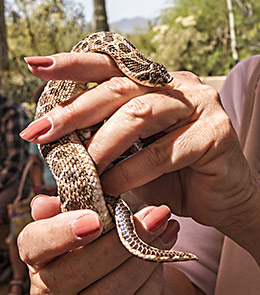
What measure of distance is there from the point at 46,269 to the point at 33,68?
2.26 ft

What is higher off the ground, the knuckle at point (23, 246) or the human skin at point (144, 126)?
the human skin at point (144, 126)

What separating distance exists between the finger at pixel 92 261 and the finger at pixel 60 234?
0.06 meters

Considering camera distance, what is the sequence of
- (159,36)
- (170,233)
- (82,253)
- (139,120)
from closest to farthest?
(139,120), (82,253), (170,233), (159,36)

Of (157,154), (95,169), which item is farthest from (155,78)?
(95,169)

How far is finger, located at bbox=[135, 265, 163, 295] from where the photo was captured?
1278 millimetres

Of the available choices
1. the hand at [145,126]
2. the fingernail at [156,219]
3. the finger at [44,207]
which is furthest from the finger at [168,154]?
the finger at [44,207]

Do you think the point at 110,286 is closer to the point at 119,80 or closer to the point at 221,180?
the point at 221,180

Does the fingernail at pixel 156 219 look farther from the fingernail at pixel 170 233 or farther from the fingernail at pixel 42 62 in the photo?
the fingernail at pixel 42 62

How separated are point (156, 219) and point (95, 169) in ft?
0.88

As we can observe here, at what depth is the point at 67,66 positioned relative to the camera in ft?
3.65

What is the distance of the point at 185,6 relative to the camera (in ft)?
41.4

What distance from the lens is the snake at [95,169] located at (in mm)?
1125

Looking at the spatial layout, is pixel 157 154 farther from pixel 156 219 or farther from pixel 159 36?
pixel 159 36

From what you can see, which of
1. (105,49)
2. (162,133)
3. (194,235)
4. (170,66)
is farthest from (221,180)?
(170,66)
